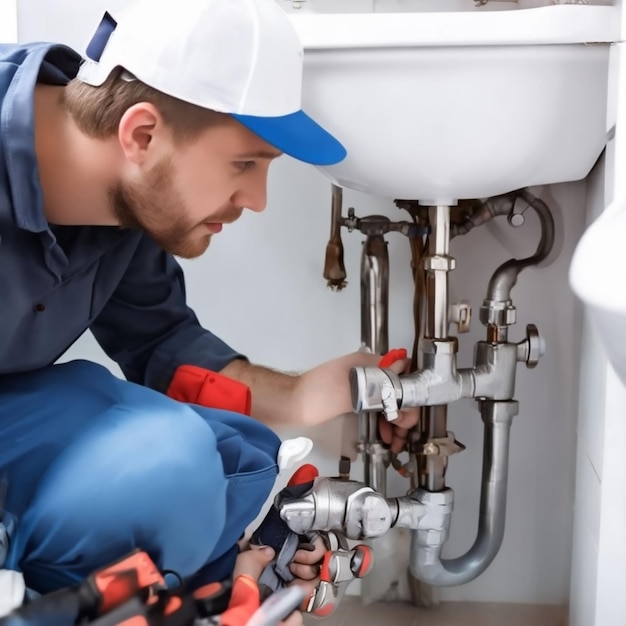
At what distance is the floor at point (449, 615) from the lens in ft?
3.63

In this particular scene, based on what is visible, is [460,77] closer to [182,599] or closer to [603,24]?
[603,24]

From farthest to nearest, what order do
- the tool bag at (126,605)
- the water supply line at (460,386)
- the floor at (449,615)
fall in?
the floor at (449,615)
the water supply line at (460,386)
the tool bag at (126,605)

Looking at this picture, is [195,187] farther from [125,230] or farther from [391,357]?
[391,357]

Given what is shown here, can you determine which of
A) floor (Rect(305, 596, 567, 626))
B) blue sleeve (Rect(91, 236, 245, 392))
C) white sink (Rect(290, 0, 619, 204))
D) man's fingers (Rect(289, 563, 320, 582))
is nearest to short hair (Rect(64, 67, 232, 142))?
white sink (Rect(290, 0, 619, 204))

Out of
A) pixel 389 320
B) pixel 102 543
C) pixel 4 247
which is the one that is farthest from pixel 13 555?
pixel 389 320

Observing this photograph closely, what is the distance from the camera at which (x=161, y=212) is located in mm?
787

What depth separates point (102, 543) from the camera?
0.68 metres

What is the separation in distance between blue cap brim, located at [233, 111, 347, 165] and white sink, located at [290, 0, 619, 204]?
0.05 meters

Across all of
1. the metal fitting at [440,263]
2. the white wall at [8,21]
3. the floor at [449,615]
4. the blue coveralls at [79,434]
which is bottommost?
the floor at [449,615]

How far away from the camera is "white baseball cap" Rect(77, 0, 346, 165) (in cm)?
71

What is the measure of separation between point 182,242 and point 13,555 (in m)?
0.32

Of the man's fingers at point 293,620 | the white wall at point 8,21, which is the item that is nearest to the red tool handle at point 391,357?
the man's fingers at point 293,620

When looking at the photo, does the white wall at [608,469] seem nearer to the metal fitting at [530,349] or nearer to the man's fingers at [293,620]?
the metal fitting at [530,349]

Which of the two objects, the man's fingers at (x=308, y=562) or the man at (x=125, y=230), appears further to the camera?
the man's fingers at (x=308, y=562)
